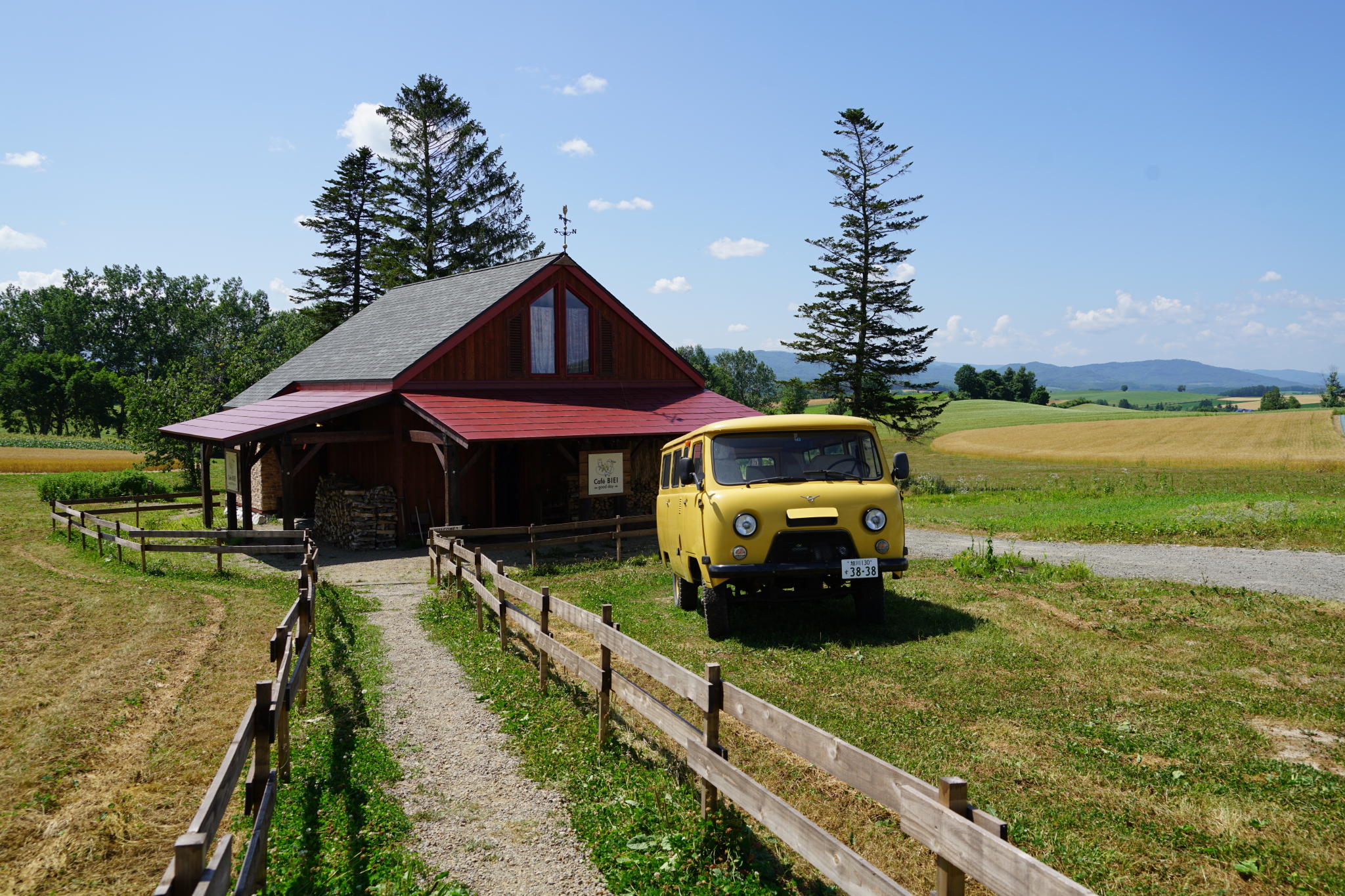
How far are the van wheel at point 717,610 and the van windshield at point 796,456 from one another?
4.19ft

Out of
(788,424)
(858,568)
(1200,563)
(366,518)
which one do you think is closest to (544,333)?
(366,518)

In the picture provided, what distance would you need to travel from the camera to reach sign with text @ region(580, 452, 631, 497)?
67.6 ft

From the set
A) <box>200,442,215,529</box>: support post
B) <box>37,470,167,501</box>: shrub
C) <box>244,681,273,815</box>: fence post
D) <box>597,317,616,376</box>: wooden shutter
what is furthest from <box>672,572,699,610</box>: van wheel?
<box>37,470,167,501</box>: shrub

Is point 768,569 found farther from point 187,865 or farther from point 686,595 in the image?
point 187,865

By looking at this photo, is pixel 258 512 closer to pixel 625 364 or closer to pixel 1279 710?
pixel 625 364

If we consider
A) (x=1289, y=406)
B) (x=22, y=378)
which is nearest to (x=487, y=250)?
(x=22, y=378)

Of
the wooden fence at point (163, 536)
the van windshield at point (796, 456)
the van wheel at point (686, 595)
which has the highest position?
the van windshield at point (796, 456)

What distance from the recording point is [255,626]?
12.0 metres

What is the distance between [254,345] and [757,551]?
49624 millimetres

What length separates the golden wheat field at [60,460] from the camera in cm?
4200

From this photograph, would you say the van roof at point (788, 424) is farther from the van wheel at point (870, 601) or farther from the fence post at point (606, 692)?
the fence post at point (606, 692)

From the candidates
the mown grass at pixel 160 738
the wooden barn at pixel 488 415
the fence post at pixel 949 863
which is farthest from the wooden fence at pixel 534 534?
the fence post at pixel 949 863

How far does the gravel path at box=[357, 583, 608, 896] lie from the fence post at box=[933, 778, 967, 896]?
2.07 meters

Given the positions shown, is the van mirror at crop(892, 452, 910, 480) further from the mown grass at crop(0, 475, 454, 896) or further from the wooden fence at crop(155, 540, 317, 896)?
the wooden fence at crop(155, 540, 317, 896)
